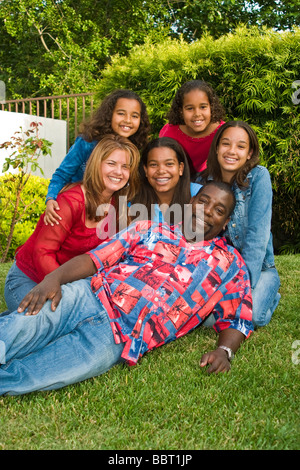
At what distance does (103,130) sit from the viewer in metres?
3.84

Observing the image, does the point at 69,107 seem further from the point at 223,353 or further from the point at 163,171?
the point at 223,353

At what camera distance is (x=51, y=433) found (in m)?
2.11

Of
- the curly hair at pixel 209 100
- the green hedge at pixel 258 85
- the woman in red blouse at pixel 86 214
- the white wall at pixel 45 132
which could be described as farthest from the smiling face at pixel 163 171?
the white wall at pixel 45 132

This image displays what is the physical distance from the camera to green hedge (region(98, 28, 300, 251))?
609cm

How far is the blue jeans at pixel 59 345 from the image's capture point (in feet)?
7.93

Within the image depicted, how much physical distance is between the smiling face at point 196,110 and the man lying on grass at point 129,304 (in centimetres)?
113

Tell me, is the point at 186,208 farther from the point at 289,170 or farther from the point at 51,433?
the point at 289,170

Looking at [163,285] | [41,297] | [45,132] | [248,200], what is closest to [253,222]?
[248,200]

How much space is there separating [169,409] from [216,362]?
52 cm

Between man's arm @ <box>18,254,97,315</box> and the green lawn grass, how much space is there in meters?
0.45

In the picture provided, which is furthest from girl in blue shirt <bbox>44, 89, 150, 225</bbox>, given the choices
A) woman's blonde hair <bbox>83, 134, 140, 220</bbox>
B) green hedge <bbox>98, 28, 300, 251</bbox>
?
green hedge <bbox>98, 28, 300, 251</bbox>

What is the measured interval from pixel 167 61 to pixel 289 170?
7.15 feet

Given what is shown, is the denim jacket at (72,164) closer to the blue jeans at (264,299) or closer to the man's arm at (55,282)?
the man's arm at (55,282)
